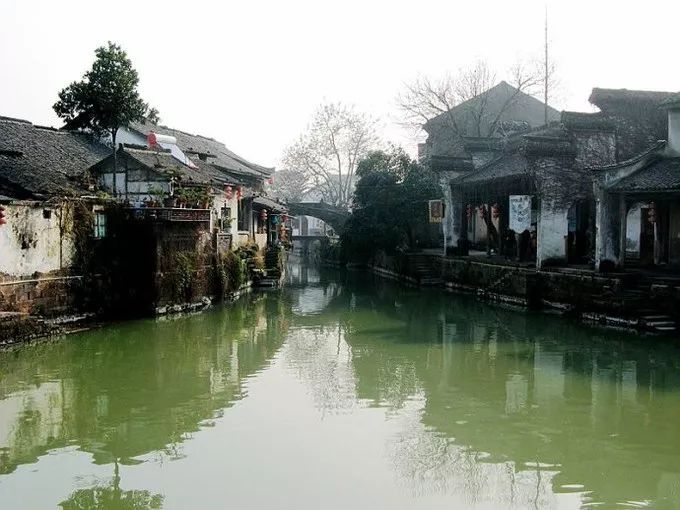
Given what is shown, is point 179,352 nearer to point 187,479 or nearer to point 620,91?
point 187,479

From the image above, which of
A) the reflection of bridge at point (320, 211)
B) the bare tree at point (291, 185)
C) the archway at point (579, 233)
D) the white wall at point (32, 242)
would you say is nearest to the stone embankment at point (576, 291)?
the archway at point (579, 233)

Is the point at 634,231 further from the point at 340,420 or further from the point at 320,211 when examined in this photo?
the point at 320,211

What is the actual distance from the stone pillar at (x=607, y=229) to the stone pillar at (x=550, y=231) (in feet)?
6.92

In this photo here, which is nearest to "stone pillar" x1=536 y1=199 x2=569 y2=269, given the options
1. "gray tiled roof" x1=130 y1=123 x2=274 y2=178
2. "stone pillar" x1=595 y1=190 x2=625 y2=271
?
"stone pillar" x1=595 y1=190 x2=625 y2=271

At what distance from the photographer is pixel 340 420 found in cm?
895

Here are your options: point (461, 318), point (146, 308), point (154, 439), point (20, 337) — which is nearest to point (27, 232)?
point (20, 337)

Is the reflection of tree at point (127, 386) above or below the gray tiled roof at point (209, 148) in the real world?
below

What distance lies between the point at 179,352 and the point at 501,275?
10849mm

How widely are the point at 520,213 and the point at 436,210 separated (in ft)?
23.1

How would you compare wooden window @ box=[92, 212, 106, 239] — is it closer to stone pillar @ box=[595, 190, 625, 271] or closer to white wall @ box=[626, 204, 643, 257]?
stone pillar @ box=[595, 190, 625, 271]

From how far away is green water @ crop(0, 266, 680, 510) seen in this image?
6.77m

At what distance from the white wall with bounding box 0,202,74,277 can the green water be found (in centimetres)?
175

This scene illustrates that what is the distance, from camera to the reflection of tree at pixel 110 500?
643cm

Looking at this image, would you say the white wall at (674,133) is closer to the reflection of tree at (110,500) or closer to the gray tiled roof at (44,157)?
the gray tiled roof at (44,157)
